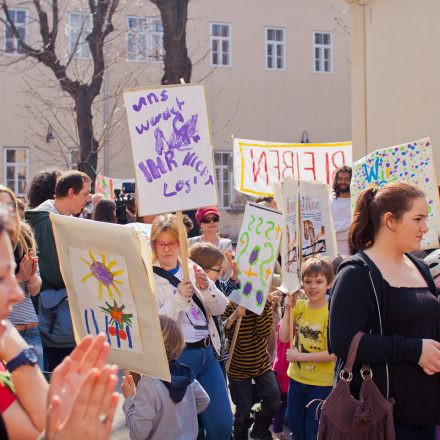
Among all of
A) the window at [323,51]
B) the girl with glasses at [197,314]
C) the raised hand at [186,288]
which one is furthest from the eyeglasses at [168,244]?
the window at [323,51]

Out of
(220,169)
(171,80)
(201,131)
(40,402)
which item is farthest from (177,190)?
(220,169)

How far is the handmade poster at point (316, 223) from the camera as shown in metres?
6.65

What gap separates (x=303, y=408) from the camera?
571 centimetres

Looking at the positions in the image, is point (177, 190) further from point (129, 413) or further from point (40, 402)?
point (40, 402)

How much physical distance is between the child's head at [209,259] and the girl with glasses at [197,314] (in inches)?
13.8

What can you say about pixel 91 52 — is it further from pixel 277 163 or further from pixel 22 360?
pixel 22 360

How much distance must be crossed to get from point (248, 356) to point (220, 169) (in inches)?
949

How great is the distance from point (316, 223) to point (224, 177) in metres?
23.8

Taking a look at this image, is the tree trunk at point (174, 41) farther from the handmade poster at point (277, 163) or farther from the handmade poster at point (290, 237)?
the handmade poster at point (290, 237)

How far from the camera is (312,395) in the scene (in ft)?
18.5

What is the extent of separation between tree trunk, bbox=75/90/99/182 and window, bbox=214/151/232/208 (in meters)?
11.0

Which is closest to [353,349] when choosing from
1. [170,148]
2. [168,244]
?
[168,244]

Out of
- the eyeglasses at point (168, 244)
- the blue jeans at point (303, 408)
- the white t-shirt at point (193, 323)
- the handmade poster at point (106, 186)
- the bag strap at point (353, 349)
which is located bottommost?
the blue jeans at point (303, 408)

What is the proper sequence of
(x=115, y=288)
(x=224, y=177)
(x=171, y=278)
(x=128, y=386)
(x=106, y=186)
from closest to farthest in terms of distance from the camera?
(x=115, y=288), (x=128, y=386), (x=171, y=278), (x=106, y=186), (x=224, y=177)
